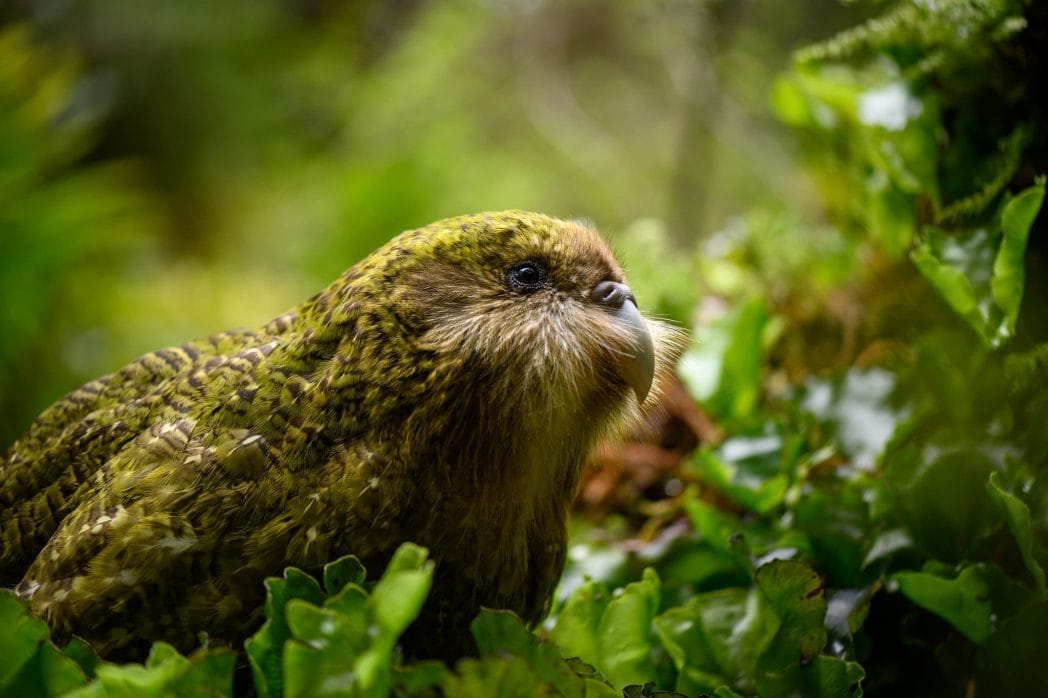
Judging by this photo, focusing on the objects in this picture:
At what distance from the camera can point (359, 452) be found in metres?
0.87

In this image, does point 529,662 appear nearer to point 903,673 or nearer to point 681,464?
point 903,673

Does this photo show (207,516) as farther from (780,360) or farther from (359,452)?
(780,360)

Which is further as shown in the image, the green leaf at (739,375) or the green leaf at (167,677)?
the green leaf at (739,375)

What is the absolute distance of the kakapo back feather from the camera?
33.0 inches

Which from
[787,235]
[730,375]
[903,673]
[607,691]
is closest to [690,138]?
[787,235]

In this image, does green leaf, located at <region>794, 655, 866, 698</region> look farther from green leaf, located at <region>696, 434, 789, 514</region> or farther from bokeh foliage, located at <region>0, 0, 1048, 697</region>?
green leaf, located at <region>696, 434, 789, 514</region>

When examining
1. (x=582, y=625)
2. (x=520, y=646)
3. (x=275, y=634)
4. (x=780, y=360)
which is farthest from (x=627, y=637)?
(x=780, y=360)

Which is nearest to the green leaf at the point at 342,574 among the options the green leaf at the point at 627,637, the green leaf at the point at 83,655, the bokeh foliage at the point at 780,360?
the bokeh foliage at the point at 780,360

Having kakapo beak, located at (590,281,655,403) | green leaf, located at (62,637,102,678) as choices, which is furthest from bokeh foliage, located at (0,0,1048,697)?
kakapo beak, located at (590,281,655,403)

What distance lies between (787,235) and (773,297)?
0.42 ft

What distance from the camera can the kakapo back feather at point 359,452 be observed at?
839 millimetres

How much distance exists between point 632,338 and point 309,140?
163 inches

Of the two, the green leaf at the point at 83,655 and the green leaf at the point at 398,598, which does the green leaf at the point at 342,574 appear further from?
the green leaf at the point at 83,655

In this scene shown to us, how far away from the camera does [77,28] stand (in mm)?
4254
